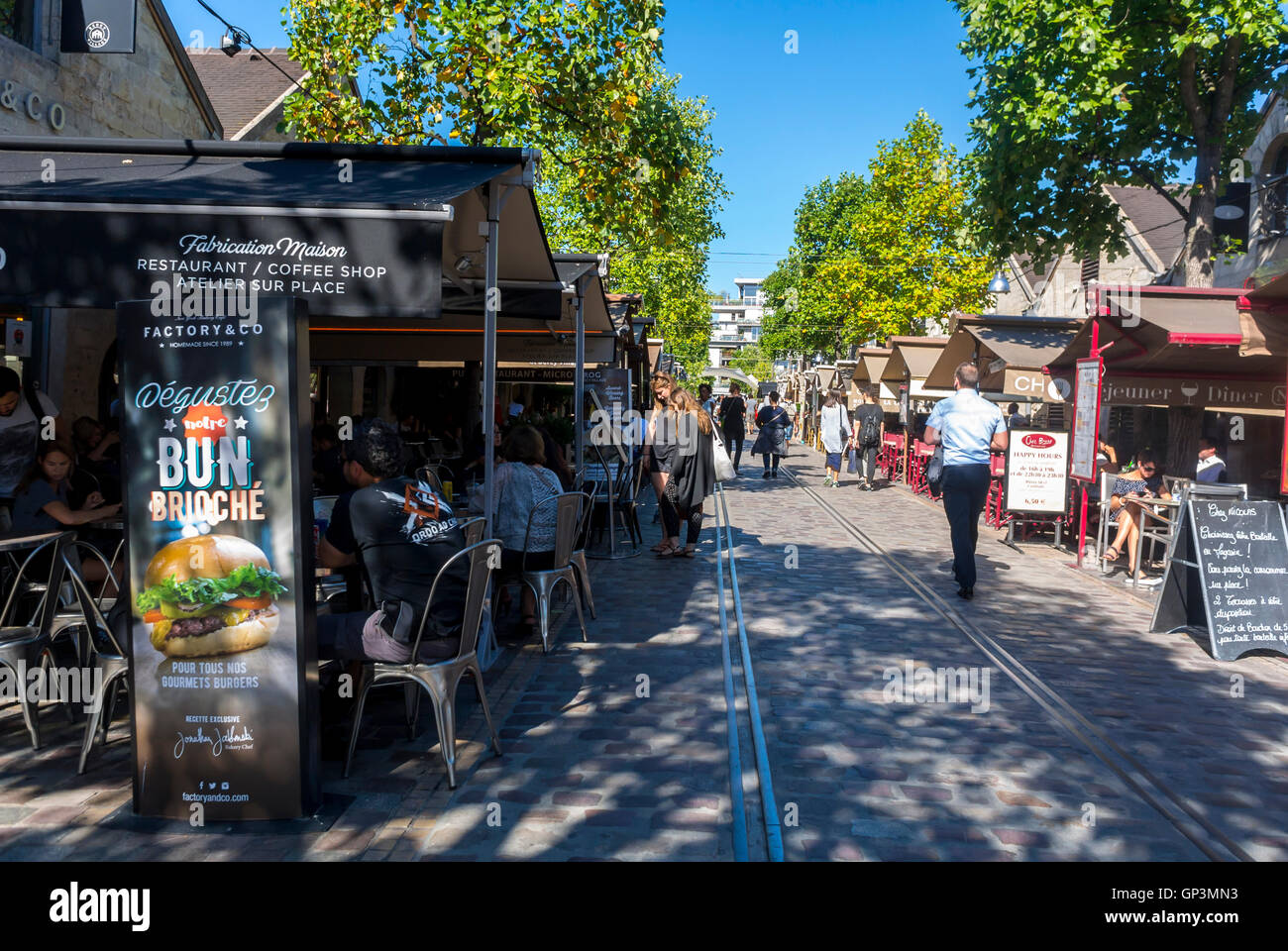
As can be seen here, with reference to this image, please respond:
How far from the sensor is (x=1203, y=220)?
1345cm

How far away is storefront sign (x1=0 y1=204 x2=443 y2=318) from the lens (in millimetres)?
4520

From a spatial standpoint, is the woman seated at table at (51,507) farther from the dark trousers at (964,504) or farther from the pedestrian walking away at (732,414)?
the pedestrian walking away at (732,414)

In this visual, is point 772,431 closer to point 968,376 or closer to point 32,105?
point 968,376

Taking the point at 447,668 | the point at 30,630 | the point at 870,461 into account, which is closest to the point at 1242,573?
the point at 447,668

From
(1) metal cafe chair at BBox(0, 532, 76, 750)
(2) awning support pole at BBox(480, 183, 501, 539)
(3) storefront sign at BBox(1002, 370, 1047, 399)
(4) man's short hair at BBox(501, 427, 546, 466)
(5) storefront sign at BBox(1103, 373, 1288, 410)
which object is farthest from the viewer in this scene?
(3) storefront sign at BBox(1002, 370, 1047, 399)

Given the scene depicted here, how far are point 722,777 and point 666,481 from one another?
6277mm

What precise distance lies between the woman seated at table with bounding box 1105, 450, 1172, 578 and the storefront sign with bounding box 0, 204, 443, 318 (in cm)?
813

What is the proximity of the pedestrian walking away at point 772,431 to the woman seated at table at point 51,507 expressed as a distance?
619 inches

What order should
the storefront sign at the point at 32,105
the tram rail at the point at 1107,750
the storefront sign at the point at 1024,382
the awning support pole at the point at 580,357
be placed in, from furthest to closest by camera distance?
the storefront sign at the point at 1024,382 < the storefront sign at the point at 32,105 < the awning support pole at the point at 580,357 < the tram rail at the point at 1107,750

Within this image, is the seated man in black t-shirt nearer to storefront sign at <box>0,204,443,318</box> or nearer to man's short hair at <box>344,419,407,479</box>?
man's short hair at <box>344,419,407,479</box>

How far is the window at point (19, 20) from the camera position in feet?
36.7

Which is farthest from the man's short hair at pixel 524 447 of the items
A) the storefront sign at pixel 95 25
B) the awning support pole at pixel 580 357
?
the storefront sign at pixel 95 25

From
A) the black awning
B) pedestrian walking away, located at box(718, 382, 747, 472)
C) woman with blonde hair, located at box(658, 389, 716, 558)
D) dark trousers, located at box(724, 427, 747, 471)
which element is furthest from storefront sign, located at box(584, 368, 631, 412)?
the black awning

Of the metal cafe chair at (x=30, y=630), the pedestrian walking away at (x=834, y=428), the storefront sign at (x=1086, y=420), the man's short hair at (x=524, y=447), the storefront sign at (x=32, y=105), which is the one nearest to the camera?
the metal cafe chair at (x=30, y=630)
